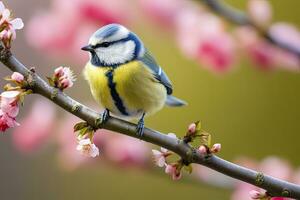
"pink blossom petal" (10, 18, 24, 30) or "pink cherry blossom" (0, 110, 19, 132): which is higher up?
"pink blossom petal" (10, 18, 24, 30)

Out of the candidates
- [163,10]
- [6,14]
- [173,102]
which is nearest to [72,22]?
[163,10]

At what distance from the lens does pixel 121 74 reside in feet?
2.36

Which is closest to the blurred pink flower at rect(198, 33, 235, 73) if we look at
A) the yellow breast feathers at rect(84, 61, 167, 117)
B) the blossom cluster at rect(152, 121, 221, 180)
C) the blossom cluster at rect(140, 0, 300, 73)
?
the blossom cluster at rect(140, 0, 300, 73)

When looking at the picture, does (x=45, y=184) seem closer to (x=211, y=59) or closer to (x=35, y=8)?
(x=35, y=8)

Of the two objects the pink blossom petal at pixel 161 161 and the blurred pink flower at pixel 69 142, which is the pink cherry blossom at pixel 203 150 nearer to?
the pink blossom petal at pixel 161 161

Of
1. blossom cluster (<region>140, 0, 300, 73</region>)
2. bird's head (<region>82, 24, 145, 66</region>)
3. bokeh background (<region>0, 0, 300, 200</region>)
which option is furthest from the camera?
bokeh background (<region>0, 0, 300, 200</region>)

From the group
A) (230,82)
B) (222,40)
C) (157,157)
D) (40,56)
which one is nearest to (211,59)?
(222,40)

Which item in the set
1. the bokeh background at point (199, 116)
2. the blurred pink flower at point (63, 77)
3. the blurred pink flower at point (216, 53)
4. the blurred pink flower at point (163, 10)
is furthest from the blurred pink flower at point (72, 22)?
the blurred pink flower at point (63, 77)

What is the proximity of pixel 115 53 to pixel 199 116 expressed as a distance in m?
0.90

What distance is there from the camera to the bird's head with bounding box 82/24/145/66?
2.28 feet

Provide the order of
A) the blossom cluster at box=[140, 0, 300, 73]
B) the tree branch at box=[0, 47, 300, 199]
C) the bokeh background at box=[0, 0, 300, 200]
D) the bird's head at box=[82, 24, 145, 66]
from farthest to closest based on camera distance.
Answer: the bokeh background at box=[0, 0, 300, 200], the blossom cluster at box=[140, 0, 300, 73], the bird's head at box=[82, 24, 145, 66], the tree branch at box=[0, 47, 300, 199]

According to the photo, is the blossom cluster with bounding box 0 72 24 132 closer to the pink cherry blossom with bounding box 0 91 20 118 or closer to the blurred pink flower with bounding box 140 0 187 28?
the pink cherry blossom with bounding box 0 91 20 118

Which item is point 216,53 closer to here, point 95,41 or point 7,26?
point 95,41

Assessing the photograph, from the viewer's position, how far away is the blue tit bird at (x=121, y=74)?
71cm
